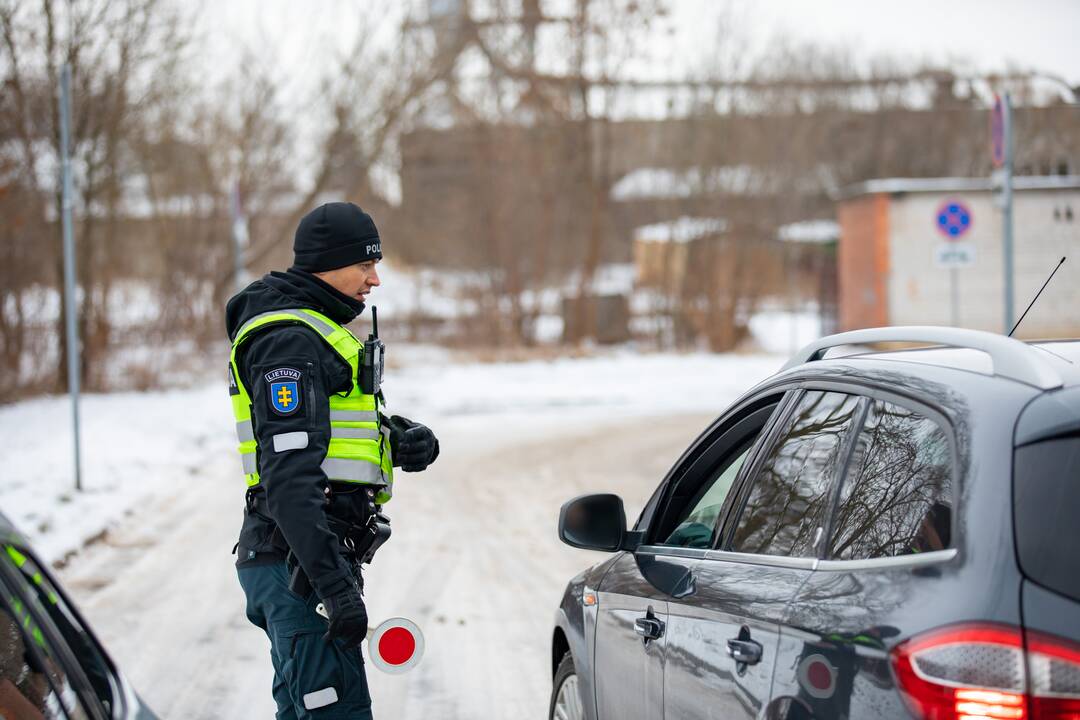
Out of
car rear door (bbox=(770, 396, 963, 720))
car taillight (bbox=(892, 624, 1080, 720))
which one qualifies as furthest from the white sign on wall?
car taillight (bbox=(892, 624, 1080, 720))

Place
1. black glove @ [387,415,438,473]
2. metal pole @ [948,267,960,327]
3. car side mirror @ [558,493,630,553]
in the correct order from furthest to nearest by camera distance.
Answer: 1. metal pole @ [948,267,960,327]
2. black glove @ [387,415,438,473]
3. car side mirror @ [558,493,630,553]

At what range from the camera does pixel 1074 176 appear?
2127cm

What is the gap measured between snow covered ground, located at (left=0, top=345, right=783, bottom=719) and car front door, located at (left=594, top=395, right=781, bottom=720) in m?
2.14

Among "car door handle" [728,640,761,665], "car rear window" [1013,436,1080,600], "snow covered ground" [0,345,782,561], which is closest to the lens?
"car rear window" [1013,436,1080,600]

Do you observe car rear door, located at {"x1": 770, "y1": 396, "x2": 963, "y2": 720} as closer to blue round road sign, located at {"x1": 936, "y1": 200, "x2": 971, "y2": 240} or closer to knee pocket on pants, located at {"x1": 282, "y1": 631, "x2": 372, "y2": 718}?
knee pocket on pants, located at {"x1": 282, "y1": 631, "x2": 372, "y2": 718}

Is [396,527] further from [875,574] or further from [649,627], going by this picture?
[875,574]

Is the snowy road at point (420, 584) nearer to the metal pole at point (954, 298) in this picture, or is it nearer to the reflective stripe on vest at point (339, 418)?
the reflective stripe on vest at point (339, 418)

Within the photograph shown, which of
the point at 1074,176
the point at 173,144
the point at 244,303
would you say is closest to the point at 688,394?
the point at 1074,176

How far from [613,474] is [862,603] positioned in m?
11.0

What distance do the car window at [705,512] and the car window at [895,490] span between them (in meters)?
0.81

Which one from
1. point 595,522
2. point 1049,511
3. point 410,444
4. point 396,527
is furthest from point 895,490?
point 396,527

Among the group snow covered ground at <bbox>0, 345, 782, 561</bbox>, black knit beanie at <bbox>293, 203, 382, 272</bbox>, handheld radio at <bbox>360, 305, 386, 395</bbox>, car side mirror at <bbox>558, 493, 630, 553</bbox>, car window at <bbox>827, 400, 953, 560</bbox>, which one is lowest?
snow covered ground at <bbox>0, 345, 782, 561</bbox>

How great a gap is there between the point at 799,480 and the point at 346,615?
132 cm

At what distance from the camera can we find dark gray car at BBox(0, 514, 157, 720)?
2303mm
